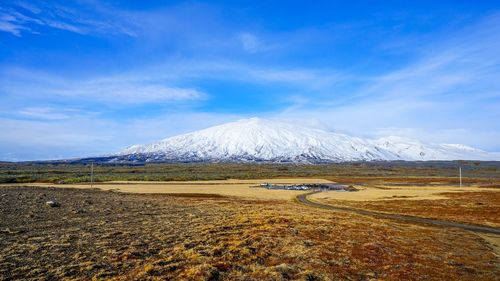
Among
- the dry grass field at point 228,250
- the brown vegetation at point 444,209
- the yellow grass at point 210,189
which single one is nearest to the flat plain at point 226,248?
the dry grass field at point 228,250

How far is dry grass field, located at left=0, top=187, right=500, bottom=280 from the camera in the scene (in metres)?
15.1

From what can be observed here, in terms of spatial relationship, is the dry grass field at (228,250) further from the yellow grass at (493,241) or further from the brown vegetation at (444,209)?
the brown vegetation at (444,209)

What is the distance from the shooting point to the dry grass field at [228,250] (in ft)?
49.4

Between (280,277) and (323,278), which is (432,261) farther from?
(280,277)

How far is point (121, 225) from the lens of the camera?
26.1 meters

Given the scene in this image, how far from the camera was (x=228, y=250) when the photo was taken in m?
18.9

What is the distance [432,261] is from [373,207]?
3018 centimetres

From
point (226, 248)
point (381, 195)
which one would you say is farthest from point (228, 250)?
point (381, 195)

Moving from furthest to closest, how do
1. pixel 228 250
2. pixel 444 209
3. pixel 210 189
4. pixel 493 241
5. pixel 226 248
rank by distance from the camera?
pixel 210 189, pixel 444 209, pixel 493 241, pixel 226 248, pixel 228 250

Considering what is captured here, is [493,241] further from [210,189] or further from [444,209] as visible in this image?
[210,189]

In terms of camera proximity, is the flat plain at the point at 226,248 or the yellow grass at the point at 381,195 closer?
the flat plain at the point at 226,248

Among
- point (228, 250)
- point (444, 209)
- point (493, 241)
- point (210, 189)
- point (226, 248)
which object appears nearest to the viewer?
point (228, 250)

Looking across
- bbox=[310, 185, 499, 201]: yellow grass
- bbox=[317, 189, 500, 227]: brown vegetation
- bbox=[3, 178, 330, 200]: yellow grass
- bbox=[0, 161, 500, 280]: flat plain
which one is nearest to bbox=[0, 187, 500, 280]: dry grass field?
bbox=[0, 161, 500, 280]: flat plain

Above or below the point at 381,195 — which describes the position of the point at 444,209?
above
